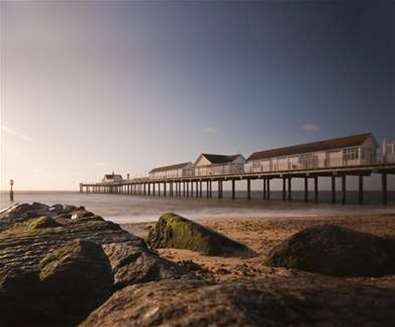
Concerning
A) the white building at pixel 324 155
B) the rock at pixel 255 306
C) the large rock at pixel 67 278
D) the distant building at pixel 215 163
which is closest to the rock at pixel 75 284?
the large rock at pixel 67 278

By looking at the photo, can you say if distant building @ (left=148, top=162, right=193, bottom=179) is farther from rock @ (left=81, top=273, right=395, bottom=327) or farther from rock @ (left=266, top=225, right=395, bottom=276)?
rock @ (left=81, top=273, right=395, bottom=327)

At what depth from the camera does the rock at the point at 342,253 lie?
4.90 meters

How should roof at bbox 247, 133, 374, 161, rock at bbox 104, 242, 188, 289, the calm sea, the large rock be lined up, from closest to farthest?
1. the large rock
2. rock at bbox 104, 242, 188, 289
3. the calm sea
4. roof at bbox 247, 133, 374, 161

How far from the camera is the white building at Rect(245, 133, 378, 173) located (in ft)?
95.1

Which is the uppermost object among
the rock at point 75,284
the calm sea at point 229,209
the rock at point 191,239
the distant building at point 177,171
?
the distant building at point 177,171

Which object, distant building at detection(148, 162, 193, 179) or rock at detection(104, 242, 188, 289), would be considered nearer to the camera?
rock at detection(104, 242, 188, 289)

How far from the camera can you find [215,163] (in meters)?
52.5

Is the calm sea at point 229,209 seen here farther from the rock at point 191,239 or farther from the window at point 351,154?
the rock at point 191,239

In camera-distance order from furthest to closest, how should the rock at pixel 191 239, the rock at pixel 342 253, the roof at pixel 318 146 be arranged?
1. the roof at pixel 318 146
2. the rock at pixel 191 239
3. the rock at pixel 342 253

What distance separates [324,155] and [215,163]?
75.0ft

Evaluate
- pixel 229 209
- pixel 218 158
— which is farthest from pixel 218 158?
pixel 229 209

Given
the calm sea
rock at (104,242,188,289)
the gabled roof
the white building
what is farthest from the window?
rock at (104,242,188,289)

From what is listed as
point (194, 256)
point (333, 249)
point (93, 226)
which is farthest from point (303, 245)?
point (93, 226)

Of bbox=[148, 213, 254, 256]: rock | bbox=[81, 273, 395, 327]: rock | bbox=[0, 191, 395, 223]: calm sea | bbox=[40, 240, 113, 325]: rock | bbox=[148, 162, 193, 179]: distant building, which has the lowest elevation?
bbox=[0, 191, 395, 223]: calm sea
